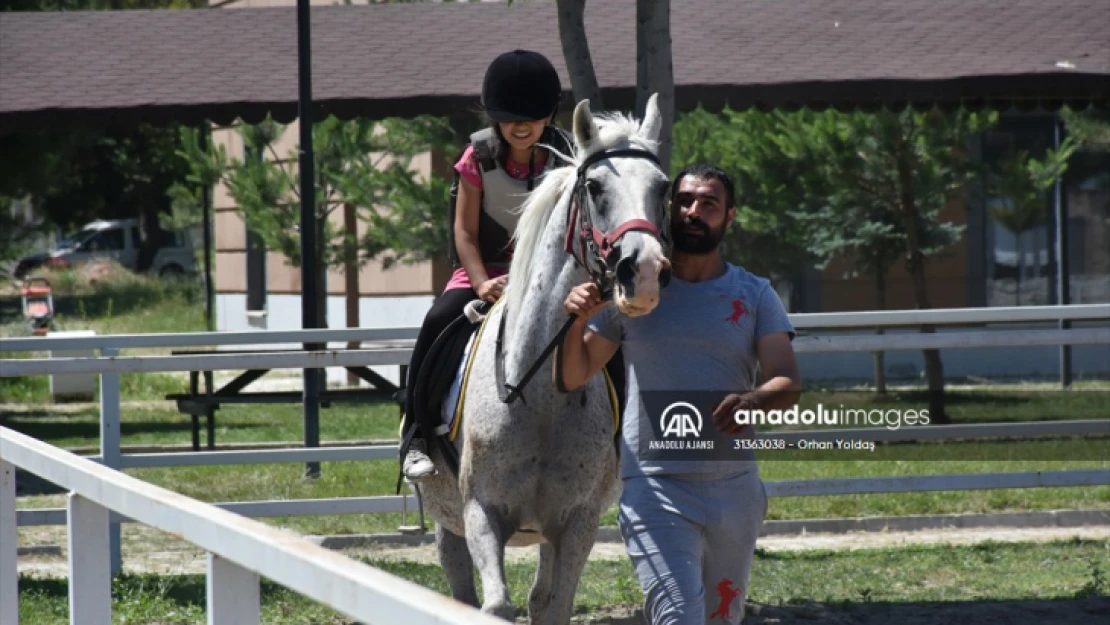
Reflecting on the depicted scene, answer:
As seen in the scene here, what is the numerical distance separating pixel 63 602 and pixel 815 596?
12.9 ft

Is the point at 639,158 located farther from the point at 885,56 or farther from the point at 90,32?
the point at 90,32

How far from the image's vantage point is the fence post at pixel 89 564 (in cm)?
350

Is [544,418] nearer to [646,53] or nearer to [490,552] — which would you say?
[490,552]

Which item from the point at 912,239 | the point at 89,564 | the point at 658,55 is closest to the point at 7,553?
the point at 89,564

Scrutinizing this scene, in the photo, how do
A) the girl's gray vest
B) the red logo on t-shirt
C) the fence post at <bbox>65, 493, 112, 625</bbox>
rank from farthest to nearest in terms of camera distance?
the girl's gray vest → the red logo on t-shirt → the fence post at <bbox>65, 493, 112, 625</bbox>

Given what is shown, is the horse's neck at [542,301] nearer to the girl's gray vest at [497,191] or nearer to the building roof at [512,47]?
the girl's gray vest at [497,191]

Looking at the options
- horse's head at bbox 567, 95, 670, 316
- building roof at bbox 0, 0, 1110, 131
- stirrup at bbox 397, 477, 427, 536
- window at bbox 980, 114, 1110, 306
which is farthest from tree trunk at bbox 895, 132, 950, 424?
horse's head at bbox 567, 95, 670, 316

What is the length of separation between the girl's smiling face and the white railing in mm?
2094

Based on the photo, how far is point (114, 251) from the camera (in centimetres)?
5250

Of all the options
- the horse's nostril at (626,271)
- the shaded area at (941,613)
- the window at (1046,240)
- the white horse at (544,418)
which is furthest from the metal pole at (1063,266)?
the horse's nostril at (626,271)

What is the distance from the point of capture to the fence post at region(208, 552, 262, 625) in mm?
2721

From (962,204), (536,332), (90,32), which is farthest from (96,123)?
(962,204)

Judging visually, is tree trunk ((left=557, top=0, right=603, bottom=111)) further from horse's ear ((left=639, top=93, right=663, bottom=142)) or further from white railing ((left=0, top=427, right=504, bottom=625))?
white railing ((left=0, top=427, right=504, bottom=625))

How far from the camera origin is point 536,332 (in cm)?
491
